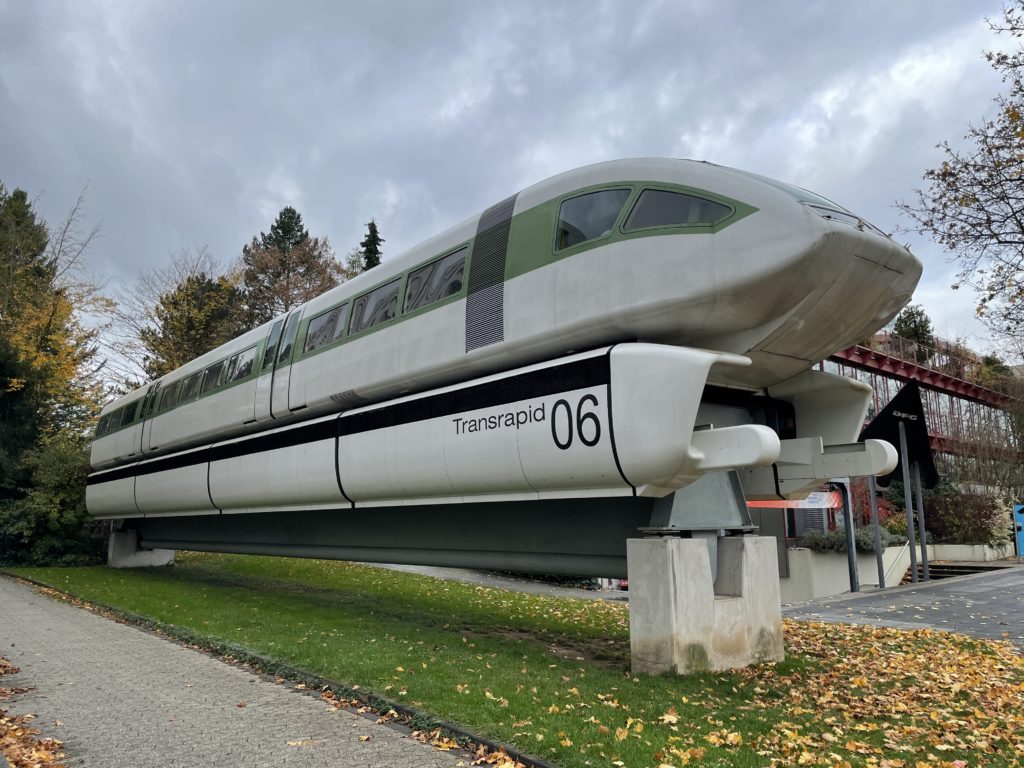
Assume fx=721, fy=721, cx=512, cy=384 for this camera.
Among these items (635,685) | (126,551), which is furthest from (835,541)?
(126,551)

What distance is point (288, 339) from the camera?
42.2 ft

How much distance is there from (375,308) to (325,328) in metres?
1.65

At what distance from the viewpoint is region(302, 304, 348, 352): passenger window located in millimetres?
11383

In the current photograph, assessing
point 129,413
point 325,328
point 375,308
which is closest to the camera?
point 375,308

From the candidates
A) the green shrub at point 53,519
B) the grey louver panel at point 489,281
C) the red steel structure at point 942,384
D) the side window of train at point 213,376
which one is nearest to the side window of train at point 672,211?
the grey louver panel at point 489,281

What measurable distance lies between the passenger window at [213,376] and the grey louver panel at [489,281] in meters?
8.58

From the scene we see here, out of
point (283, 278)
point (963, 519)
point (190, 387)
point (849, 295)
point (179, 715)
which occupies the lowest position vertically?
point (179, 715)

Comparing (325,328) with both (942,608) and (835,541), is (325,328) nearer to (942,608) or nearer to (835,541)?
(942,608)

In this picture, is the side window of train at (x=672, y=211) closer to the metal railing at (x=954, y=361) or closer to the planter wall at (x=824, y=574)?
the planter wall at (x=824, y=574)

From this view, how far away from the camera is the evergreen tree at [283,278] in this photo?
4053cm

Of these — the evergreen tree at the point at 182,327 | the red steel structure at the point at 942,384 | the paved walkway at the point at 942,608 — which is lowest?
the paved walkway at the point at 942,608

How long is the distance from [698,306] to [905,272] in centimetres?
228

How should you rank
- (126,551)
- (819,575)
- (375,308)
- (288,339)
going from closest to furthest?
(375,308) → (288,339) → (819,575) → (126,551)

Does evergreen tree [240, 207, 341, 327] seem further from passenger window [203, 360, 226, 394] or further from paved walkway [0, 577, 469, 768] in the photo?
paved walkway [0, 577, 469, 768]
